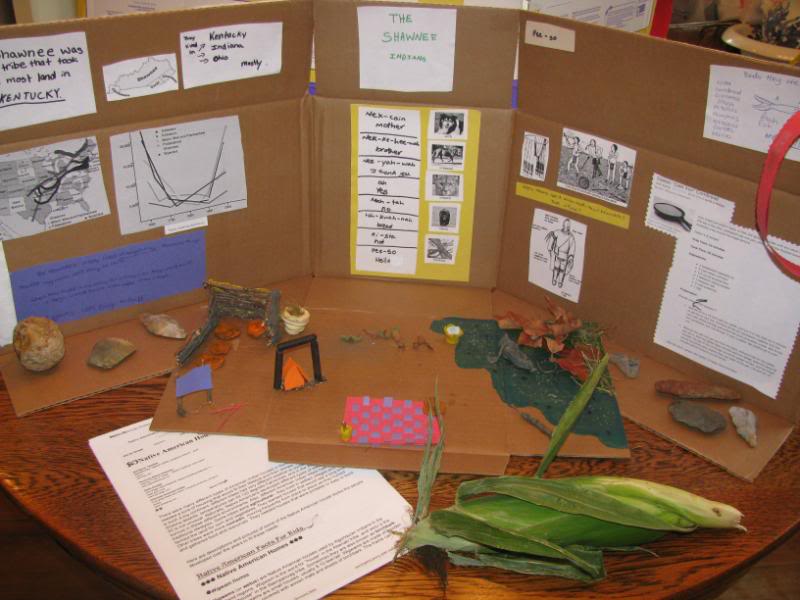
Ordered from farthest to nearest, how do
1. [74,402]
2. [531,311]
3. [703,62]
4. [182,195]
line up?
[531,311] → [182,195] → [74,402] → [703,62]

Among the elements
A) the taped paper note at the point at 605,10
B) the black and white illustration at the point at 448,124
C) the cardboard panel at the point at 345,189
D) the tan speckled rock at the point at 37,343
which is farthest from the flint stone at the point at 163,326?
the taped paper note at the point at 605,10

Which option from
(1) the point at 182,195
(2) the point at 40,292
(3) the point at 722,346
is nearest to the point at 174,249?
(1) the point at 182,195

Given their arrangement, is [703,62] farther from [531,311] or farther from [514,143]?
[531,311]

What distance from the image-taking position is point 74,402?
1.12 metres

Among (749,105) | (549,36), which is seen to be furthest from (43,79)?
(749,105)

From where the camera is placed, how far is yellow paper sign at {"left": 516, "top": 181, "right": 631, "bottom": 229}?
3.95ft

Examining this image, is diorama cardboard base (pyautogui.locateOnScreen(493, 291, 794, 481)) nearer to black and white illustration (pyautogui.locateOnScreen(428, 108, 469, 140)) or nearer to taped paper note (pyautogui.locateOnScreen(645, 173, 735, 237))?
taped paper note (pyautogui.locateOnScreen(645, 173, 735, 237))

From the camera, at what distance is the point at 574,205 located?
4.09 ft

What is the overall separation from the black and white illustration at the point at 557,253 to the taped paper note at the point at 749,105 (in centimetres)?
28

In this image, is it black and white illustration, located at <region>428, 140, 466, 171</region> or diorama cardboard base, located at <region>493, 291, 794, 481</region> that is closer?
diorama cardboard base, located at <region>493, 291, 794, 481</region>

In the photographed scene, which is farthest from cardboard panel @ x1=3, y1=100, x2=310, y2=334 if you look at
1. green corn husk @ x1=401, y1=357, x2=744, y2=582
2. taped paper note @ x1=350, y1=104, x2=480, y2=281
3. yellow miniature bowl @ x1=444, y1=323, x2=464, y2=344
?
green corn husk @ x1=401, y1=357, x2=744, y2=582

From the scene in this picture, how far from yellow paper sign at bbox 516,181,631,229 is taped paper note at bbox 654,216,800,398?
11 centimetres

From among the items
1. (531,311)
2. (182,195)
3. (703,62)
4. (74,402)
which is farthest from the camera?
(531,311)

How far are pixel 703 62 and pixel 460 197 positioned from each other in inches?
18.1
